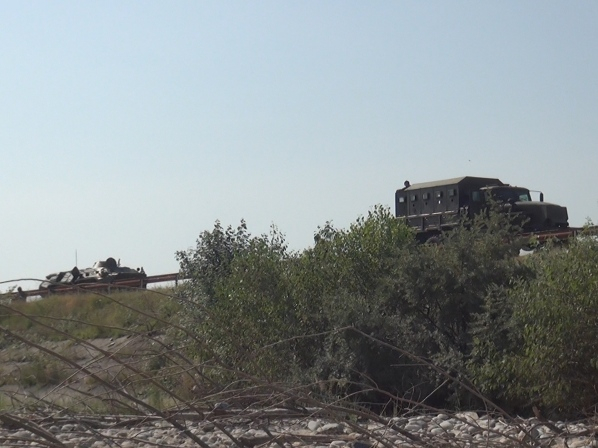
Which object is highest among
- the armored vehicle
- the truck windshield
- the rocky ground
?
the truck windshield

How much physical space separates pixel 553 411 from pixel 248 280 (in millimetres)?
7426

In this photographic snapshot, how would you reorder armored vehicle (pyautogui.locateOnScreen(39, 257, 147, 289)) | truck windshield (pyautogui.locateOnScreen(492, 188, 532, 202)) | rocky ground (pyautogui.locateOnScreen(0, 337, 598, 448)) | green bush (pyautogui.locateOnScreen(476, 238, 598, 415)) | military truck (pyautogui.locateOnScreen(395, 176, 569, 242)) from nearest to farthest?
rocky ground (pyautogui.locateOnScreen(0, 337, 598, 448)) < green bush (pyautogui.locateOnScreen(476, 238, 598, 415)) < military truck (pyautogui.locateOnScreen(395, 176, 569, 242)) < truck windshield (pyautogui.locateOnScreen(492, 188, 532, 202)) < armored vehicle (pyautogui.locateOnScreen(39, 257, 147, 289))

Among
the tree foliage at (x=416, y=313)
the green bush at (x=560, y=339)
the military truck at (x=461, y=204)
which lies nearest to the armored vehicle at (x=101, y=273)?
the military truck at (x=461, y=204)

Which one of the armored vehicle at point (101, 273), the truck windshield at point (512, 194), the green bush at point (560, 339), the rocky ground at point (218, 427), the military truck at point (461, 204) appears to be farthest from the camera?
the armored vehicle at point (101, 273)

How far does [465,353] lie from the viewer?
57.3 feet

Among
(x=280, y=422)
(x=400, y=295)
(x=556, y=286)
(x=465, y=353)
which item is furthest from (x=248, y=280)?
(x=280, y=422)

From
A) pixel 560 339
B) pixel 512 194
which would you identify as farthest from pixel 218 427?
pixel 512 194

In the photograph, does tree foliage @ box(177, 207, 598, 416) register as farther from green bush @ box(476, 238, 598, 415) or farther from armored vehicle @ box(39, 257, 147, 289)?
armored vehicle @ box(39, 257, 147, 289)

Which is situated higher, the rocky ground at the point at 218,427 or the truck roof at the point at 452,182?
the truck roof at the point at 452,182

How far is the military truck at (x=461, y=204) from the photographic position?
112 ft

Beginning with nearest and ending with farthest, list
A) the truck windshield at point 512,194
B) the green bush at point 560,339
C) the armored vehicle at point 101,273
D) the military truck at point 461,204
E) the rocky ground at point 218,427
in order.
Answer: the rocky ground at point 218,427
the green bush at point 560,339
the military truck at point 461,204
the truck windshield at point 512,194
the armored vehicle at point 101,273

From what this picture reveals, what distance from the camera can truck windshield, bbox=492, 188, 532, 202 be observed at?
34719mm

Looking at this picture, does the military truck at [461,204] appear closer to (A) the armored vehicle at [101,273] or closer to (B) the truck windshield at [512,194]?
(B) the truck windshield at [512,194]

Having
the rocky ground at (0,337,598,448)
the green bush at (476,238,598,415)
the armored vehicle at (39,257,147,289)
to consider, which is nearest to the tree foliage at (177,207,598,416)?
the green bush at (476,238,598,415)
